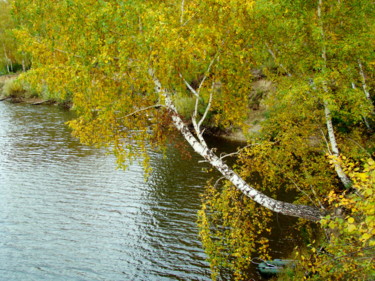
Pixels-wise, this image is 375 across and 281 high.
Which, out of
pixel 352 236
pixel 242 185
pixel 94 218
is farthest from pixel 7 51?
pixel 352 236

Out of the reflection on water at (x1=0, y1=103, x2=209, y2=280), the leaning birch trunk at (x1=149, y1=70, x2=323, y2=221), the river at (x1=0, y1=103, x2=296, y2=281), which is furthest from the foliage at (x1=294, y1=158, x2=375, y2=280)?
the reflection on water at (x1=0, y1=103, x2=209, y2=280)

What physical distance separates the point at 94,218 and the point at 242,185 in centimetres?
1285

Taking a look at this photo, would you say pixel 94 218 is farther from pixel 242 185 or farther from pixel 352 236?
pixel 352 236

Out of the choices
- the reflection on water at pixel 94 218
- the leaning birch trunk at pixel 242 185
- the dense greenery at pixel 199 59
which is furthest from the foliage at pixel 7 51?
the leaning birch trunk at pixel 242 185

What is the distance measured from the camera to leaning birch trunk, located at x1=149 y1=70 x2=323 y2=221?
11070 millimetres

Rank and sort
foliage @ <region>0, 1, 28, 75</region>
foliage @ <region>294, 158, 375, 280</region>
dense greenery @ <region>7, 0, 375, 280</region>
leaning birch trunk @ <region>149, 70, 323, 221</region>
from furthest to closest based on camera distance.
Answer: foliage @ <region>0, 1, 28, 75</region> < dense greenery @ <region>7, 0, 375, 280</region> < leaning birch trunk @ <region>149, 70, 323, 221</region> < foliage @ <region>294, 158, 375, 280</region>

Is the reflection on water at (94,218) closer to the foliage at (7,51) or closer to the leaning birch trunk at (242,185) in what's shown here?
the leaning birch trunk at (242,185)

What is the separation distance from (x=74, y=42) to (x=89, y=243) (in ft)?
37.0

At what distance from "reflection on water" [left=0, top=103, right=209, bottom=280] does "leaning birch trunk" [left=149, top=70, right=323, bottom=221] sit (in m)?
6.68

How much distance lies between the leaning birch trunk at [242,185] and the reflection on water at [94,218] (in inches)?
263

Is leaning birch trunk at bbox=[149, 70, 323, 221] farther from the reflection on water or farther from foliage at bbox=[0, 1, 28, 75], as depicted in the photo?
foliage at bbox=[0, 1, 28, 75]

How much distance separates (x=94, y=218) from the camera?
21.1 metres

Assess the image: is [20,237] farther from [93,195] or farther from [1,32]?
[1,32]

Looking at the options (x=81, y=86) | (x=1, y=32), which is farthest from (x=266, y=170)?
(x=1, y=32)
